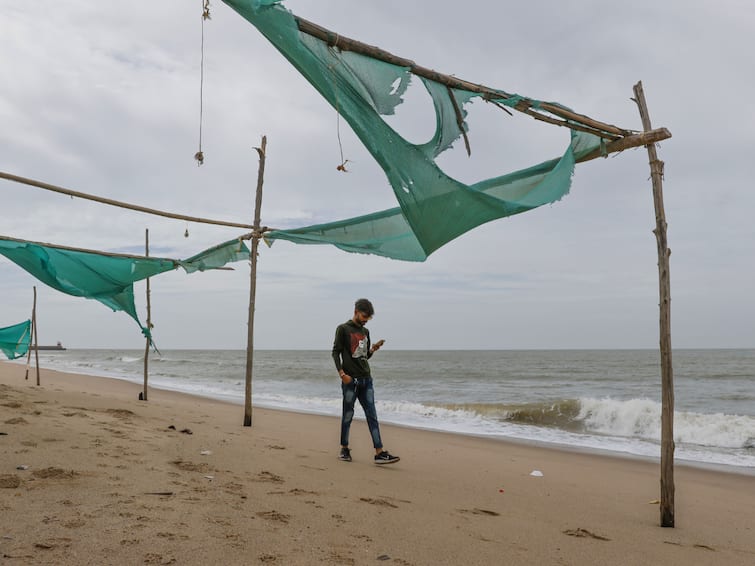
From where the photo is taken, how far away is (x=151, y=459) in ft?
12.9

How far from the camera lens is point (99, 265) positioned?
6.70 meters

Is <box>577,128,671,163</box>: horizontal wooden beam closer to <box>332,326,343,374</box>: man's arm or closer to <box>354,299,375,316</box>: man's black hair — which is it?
<box>354,299,375,316</box>: man's black hair

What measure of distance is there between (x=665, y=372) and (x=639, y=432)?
8.77m

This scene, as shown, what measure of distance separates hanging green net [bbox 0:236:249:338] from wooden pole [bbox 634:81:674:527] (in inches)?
198

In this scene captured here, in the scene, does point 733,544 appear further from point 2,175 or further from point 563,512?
point 2,175

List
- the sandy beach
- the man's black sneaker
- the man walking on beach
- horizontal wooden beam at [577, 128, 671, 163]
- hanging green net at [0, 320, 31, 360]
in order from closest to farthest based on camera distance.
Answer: the sandy beach
horizontal wooden beam at [577, 128, 671, 163]
the man walking on beach
the man's black sneaker
hanging green net at [0, 320, 31, 360]

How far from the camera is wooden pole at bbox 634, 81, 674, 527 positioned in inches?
140

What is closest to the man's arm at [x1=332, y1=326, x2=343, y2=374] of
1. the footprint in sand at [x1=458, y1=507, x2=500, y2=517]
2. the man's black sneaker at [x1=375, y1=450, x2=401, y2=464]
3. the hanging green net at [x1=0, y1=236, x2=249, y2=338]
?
the man's black sneaker at [x1=375, y1=450, x2=401, y2=464]

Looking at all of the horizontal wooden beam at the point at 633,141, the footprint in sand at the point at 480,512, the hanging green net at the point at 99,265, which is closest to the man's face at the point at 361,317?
the footprint in sand at the point at 480,512

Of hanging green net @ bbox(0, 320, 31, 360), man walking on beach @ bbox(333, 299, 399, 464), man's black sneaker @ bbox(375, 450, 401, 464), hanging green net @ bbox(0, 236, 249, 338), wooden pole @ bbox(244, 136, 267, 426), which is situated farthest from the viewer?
hanging green net @ bbox(0, 320, 31, 360)

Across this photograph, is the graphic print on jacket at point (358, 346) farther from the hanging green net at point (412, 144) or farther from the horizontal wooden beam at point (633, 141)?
the horizontal wooden beam at point (633, 141)

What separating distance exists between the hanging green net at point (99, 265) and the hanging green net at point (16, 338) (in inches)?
302

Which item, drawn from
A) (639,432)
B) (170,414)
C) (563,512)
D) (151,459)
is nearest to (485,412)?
(639,432)

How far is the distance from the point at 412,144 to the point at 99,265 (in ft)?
17.3
